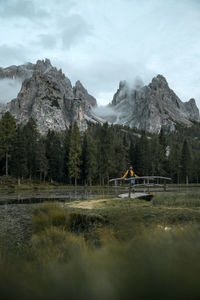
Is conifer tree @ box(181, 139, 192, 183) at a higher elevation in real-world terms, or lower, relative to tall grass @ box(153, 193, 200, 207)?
higher

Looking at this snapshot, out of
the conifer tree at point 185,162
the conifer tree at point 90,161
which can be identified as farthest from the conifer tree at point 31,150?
the conifer tree at point 185,162

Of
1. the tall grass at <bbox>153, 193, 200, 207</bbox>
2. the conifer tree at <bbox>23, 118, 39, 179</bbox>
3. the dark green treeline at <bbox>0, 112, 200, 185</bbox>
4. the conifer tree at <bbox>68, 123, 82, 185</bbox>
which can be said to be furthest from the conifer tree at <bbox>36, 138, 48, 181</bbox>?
the tall grass at <bbox>153, 193, 200, 207</bbox>

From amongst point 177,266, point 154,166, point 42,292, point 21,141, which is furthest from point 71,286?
point 154,166

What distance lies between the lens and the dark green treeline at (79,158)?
49062mm

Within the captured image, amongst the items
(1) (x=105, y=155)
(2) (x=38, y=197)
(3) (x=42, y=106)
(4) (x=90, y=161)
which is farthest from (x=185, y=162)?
(3) (x=42, y=106)

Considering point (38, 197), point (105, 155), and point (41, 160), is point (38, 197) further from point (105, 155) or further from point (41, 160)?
point (105, 155)

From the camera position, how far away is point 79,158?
58.3m

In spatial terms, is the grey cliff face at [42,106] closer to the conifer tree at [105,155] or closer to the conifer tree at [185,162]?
the conifer tree at [105,155]

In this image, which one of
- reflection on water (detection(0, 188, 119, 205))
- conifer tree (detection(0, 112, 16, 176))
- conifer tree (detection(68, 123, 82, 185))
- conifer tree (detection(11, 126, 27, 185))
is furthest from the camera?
conifer tree (detection(68, 123, 82, 185))

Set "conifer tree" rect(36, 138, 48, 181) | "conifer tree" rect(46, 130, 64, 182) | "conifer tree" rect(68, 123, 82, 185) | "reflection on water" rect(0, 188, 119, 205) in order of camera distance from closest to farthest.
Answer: "reflection on water" rect(0, 188, 119, 205) < "conifer tree" rect(68, 123, 82, 185) < "conifer tree" rect(36, 138, 48, 181) < "conifer tree" rect(46, 130, 64, 182)

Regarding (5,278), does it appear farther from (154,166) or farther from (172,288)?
(154,166)

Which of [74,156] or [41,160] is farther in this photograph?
[41,160]

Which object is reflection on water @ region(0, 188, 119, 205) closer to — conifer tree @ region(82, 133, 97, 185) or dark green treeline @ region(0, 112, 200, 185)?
dark green treeline @ region(0, 112, 200, 185)

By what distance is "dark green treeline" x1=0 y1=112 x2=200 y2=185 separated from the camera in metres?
49.1
